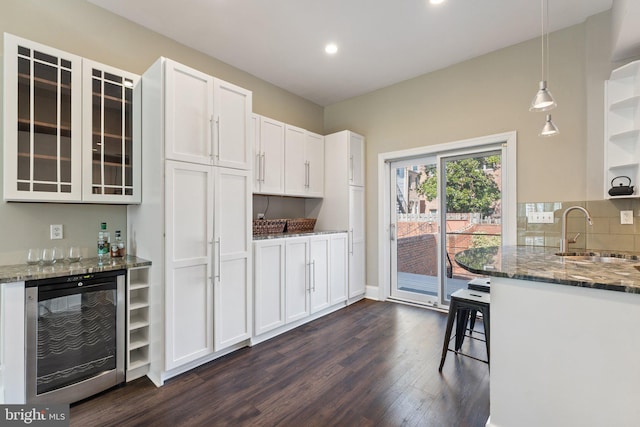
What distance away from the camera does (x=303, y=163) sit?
386 cm

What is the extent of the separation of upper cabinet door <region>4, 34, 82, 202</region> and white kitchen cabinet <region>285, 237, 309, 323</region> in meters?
1.89

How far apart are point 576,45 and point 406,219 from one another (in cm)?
248

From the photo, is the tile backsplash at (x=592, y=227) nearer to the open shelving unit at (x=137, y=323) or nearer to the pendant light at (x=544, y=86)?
the pendant light at (x=544, y=86)

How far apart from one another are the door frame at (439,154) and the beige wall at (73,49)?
279 cm

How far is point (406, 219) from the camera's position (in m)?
4.08

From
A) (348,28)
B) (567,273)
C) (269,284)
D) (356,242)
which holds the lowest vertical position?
(269,284)

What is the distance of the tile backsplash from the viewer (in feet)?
7.94

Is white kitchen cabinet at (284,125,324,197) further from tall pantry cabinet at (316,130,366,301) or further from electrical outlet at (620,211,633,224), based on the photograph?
electrical outlet at (620,211,633,224)

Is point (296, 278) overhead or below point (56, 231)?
below

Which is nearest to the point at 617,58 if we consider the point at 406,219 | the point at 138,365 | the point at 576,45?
the point at 576,45

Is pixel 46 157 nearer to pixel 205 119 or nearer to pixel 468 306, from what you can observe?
pixel 205 119

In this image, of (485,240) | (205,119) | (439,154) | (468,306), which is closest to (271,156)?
(205,119)

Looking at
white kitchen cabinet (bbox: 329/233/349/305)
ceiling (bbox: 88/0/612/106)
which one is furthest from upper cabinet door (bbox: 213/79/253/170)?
white kitchen cabinet (bbox: 329/233/349/305)

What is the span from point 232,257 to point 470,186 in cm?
289
